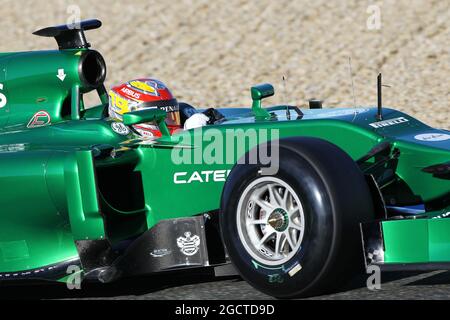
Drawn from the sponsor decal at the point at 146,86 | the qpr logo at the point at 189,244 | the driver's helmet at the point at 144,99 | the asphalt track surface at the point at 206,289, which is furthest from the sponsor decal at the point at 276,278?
the sponsor decal at the point at 146,86

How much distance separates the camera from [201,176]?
6.52m

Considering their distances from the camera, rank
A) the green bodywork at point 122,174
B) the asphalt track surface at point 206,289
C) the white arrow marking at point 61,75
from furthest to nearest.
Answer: the white arrow marking at point 61,75
the green bodywork at point 122,174
the asphalt track surface at point 206,289

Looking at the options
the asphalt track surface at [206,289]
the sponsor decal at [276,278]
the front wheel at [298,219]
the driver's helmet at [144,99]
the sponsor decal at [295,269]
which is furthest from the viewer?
the driver's helmet at [144,99]

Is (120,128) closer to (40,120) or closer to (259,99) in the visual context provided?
(40,120)

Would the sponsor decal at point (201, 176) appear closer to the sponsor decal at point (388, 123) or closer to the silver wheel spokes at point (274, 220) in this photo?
the silver wheel spokes at point (274, 220)

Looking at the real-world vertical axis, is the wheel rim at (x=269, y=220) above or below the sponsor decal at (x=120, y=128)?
below

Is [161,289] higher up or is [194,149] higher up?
[194,149]

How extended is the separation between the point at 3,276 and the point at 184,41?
35.8 ft

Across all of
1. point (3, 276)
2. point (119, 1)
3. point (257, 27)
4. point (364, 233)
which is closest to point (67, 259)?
point (3, 276)

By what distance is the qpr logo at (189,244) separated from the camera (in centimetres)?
629

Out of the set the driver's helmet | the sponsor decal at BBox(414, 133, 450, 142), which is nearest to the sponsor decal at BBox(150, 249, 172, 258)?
the driver's helmet
